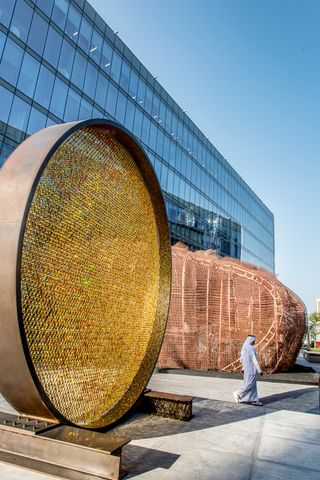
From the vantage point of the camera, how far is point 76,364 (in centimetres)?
349

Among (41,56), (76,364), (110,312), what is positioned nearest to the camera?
(76,364)

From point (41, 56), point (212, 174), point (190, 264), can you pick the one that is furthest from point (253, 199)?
point (190, 264)

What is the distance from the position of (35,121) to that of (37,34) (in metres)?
4.45

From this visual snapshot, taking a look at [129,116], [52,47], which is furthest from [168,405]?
[129,116]

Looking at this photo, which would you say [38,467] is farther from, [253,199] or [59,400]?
[253,199]

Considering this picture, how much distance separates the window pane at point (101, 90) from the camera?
836 inches

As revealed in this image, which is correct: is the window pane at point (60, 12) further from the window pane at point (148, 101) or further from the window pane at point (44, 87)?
the window pane at point (148, 101)

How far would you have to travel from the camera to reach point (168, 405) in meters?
4.70

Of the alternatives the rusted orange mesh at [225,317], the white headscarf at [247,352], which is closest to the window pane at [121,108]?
the rusted orange mesh at [225,317]

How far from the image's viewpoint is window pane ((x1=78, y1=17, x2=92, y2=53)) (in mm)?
20172

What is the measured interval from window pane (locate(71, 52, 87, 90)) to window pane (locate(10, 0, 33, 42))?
327cm

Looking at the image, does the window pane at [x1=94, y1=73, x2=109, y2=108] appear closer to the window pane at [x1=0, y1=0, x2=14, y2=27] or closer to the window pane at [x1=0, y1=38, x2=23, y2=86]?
the window pane at [x1=0, y1=38, x2=23, y2=86]

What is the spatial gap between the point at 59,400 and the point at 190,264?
6839 millimetres

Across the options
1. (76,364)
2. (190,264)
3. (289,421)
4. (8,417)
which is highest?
(190,264)
